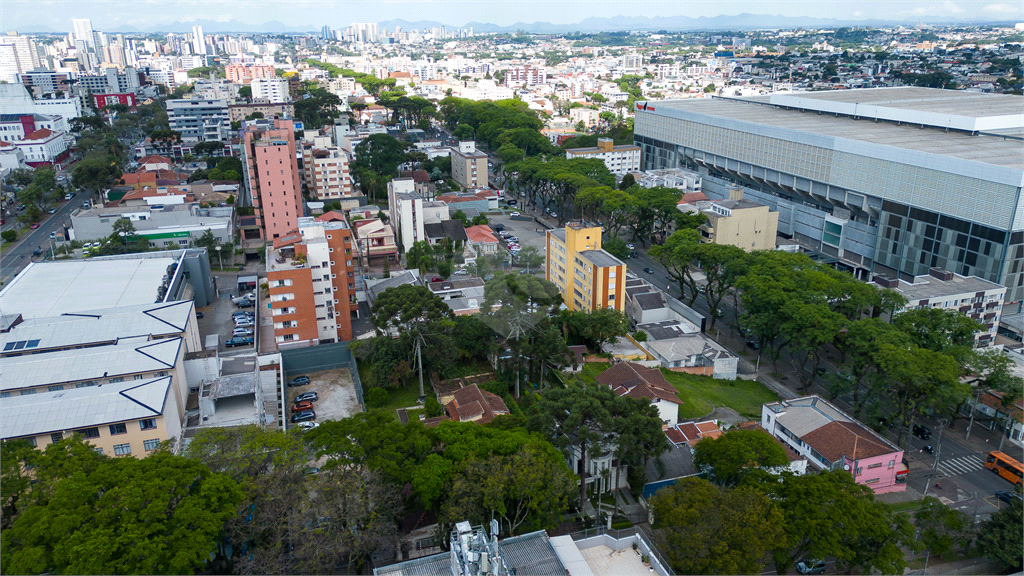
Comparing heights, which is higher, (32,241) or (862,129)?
(862,129)

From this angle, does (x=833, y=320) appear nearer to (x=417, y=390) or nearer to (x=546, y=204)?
(x=417, y=390)

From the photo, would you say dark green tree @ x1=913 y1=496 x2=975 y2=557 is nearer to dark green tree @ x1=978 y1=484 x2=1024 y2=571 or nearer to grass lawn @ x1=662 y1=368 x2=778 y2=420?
dark green tree @ x1=978 y1=484 x2=1024 y2=571

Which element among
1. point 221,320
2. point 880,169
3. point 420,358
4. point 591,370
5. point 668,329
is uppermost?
point 880,169

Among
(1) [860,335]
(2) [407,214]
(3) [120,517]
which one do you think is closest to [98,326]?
(3) [120,517]

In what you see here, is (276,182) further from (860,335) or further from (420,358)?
(860,335)

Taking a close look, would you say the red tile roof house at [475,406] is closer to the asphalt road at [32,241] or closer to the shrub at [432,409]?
the shrub at [432,409]

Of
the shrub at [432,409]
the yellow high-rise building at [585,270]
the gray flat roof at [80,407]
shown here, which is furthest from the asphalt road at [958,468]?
the gray flat roof at [80,407]
